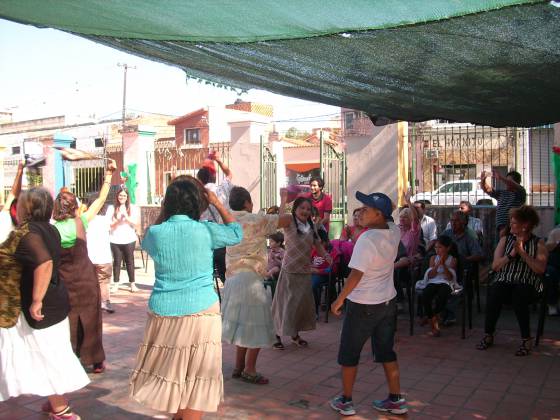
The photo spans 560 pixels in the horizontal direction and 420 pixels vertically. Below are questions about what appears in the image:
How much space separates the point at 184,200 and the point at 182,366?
1033mm

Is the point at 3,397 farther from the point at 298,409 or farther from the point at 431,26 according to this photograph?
the point at 431,26

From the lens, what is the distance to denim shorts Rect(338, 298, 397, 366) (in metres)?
4.30

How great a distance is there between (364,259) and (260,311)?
116cm

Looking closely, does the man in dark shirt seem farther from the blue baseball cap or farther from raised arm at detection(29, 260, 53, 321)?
raised arm at detection(29, 260, 53, 321)

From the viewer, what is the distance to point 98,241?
6.84 m

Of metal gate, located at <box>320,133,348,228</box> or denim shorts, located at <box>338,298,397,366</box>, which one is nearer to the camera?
denim shorts, located at <box>338,298,397,366</box>

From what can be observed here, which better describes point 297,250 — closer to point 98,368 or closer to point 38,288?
point 98,368

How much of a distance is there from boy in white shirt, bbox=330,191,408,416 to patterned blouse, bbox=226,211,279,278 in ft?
2.68

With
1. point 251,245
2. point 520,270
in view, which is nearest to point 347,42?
point 251,245

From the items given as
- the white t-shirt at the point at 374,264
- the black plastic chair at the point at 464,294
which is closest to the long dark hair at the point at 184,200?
the white t-shirt at the point at 374,264

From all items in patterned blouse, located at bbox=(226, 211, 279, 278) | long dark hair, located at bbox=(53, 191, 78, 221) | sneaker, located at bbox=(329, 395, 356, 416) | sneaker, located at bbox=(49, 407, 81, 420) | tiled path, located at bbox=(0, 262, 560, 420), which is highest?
long dark hair, located at bbox=(53, 191, 78, 221)

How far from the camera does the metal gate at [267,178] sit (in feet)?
42.8

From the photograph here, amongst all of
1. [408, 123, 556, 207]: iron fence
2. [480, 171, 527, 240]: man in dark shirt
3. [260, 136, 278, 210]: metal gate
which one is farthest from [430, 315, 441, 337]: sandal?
[260, 136, 278, 210]: metal gate

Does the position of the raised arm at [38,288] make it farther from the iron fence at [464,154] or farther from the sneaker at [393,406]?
the iron fence at [464,154]
